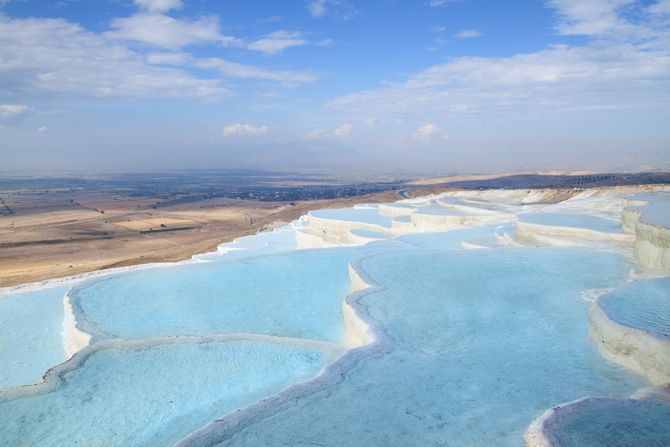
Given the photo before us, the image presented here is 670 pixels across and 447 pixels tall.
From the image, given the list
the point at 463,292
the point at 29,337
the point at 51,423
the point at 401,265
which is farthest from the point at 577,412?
the point at 29,337

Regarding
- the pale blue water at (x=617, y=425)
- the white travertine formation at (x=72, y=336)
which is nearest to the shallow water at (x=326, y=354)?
the white travertine formation at (x=72, y=336)

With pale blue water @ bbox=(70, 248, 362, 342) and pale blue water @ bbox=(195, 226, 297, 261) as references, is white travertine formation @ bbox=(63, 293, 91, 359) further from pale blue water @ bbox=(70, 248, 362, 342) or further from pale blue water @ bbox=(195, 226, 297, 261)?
pale blue water @ bbox=(195, 226, 297, 261)

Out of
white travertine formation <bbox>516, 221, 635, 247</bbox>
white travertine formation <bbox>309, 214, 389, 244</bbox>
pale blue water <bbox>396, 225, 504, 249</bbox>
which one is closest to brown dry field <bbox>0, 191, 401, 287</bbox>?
white travertine formation <bbox>309, 214, 389, 244</bbox>

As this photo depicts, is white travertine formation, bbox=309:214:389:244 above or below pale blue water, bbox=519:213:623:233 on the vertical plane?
below

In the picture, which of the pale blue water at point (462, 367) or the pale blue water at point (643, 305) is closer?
the pale blue water at point (462, 367)

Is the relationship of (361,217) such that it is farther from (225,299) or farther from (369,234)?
(225,299)

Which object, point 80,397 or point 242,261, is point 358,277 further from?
point 80,397

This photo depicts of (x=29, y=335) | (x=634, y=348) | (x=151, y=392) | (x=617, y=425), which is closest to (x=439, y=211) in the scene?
(x=634, y=348)

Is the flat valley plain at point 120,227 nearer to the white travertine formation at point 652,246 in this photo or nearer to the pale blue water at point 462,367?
the pale blue water at point 462,367
